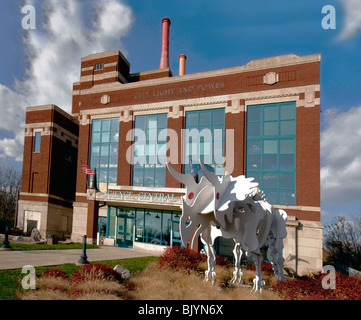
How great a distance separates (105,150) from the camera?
1205 inches

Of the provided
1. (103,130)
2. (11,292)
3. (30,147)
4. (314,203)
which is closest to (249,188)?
(11,292)

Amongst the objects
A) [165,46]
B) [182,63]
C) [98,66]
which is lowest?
[98,66]

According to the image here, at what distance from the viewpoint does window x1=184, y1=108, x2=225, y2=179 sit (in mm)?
25812

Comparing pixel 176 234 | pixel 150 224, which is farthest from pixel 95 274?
pixel 150 224

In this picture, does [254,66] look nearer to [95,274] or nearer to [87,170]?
[87,170]

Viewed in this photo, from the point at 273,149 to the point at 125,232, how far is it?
603 inches

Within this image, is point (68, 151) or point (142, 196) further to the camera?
point (68, 151)

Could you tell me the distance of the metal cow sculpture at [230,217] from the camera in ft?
29.7

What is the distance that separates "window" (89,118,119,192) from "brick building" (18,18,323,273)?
0.10 meters

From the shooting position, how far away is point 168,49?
43.6m

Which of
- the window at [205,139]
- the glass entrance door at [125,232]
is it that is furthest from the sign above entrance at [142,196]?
the window at [205,139]

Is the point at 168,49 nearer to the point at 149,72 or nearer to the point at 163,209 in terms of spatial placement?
the point at 149,72

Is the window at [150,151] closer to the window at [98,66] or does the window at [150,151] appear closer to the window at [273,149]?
the window at [273,149]

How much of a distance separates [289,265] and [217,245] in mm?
5796
